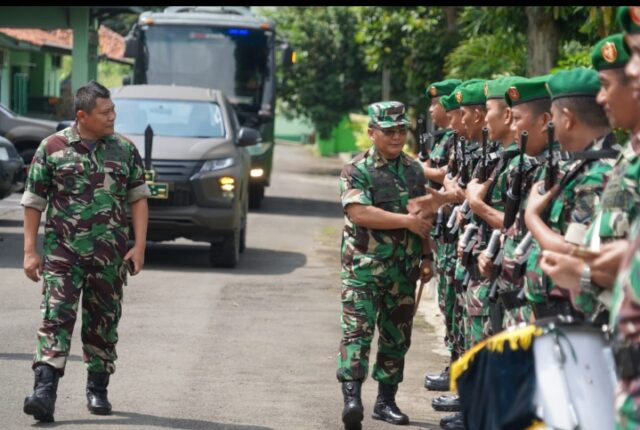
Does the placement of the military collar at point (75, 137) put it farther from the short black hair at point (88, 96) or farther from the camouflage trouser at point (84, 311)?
the camouflage trouser at point (84, 311)

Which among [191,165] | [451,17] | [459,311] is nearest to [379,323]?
[459,311]

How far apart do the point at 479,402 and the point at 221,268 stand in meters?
10.9

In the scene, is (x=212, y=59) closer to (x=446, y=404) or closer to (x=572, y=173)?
(x=446, y=404)

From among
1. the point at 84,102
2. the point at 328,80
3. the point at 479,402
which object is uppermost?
the point at 84,102

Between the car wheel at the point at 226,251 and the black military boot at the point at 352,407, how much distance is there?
7526 millimetres

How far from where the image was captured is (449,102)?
30.7 ft

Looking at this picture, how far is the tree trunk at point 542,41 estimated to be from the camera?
16625mm

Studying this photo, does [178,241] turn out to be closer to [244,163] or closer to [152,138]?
[244,163]

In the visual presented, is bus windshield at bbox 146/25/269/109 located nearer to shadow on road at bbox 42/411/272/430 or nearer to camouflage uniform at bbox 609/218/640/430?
shadow on road at bbox 42/411/272/430

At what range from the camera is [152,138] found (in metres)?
15.2

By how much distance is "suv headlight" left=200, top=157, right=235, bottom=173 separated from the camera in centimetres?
1547

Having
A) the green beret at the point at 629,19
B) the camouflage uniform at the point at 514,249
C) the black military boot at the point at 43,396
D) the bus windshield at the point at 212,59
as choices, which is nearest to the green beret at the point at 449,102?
the camouflage uniform at the point at 514,249

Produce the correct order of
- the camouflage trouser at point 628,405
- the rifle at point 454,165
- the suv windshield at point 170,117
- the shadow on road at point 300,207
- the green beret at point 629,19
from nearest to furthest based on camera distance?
the camouflage trouser at point 628,405 → the green beret at point 629,19 → the rifle at point 454,165 → the suv windshield at point 170,117 → the shadow on road at point 300,207
